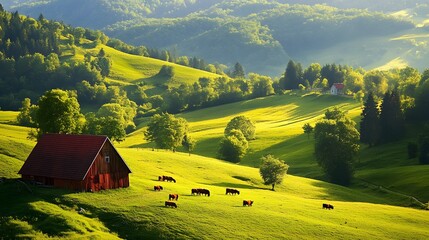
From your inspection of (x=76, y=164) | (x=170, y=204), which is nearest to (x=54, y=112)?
(x=76, y=164)

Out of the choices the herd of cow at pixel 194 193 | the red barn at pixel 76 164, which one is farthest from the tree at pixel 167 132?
the red barn at pixel 76 164

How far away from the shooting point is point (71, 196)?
58844 millimetres

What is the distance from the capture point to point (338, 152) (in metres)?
114

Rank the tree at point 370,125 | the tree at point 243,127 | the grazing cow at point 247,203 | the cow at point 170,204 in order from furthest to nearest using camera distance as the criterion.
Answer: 1. the tree at point 243,127
2. the tree at point 370,125
3. the grazing cow at point 247,203
4. the cow at point 170,204

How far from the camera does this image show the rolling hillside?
52.2m

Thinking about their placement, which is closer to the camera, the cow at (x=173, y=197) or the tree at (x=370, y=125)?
the cow at (x=173, y=197)

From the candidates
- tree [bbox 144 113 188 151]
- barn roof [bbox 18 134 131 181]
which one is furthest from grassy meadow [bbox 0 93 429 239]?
tree [bbox 144 113 188 151]

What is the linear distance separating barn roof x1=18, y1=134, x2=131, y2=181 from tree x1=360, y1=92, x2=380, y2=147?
92.5 m

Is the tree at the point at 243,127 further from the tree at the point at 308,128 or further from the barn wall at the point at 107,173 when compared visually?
the barn wall at the point at 107,173

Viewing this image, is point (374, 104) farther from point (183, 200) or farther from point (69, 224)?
point (69, 224)

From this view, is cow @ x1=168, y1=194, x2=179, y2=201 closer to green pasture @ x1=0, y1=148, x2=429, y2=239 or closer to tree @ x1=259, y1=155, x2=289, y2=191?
green pasture @ x1=0, y1=148, x2=429, y2=239

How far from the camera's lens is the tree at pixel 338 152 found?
113 m

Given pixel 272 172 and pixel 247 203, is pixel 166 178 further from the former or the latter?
pixel 272 172

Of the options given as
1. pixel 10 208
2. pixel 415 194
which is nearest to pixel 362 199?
pixel 415 194
